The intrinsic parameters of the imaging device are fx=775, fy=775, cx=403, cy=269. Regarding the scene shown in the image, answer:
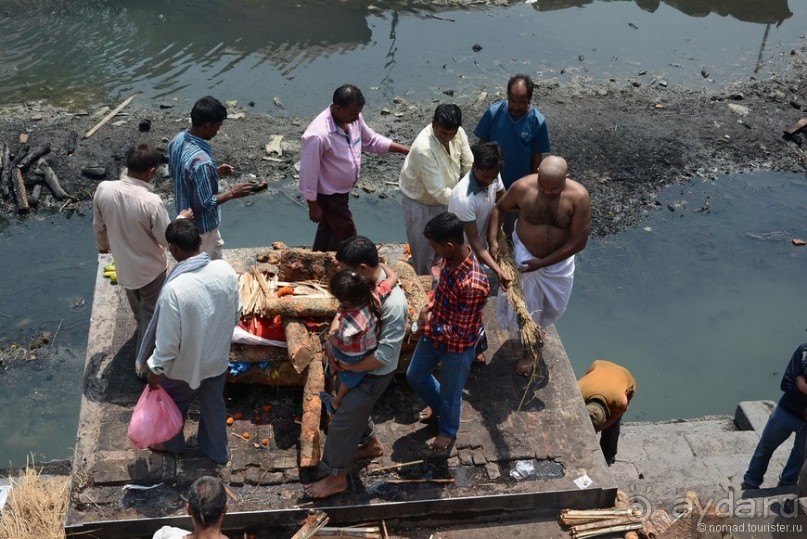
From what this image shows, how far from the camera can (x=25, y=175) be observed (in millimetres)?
10352

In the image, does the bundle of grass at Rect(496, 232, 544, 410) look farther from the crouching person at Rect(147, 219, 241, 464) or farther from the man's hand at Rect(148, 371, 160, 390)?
the man's hand at Rect(148, 371, 160, 390)

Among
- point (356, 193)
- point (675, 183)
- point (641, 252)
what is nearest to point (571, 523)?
point (641, 252)

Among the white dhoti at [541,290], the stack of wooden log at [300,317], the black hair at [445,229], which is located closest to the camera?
the black hair at [445,229]

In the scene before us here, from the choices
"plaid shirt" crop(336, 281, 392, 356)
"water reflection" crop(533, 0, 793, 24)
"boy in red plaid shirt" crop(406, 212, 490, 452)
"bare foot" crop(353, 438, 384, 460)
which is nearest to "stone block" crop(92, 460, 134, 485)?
"bare foot" crop(353, 438, 384, 460)

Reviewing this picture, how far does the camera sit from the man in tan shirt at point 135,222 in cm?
551

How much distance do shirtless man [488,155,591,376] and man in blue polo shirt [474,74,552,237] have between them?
1.06 meters

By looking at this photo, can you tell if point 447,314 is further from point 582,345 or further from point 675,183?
point 675,183

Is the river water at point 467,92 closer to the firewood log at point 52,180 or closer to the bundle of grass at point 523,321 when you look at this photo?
the firewood log at point 52,180

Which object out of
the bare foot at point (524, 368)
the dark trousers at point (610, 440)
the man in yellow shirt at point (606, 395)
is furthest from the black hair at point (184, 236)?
the dark trousers at point (610, 440)

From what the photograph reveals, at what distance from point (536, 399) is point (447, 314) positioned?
1435 millimetres

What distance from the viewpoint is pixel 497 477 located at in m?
5.51

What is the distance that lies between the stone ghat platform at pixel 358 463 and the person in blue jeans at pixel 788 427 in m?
1.67

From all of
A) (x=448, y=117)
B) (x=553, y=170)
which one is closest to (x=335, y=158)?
(x=448, y=117)

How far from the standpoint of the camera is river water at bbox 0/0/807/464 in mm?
8523
